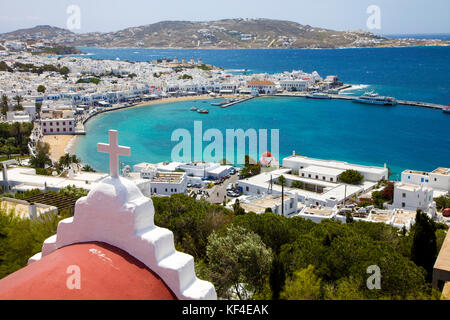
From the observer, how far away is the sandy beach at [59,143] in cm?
4097

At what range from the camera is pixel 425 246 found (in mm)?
11055

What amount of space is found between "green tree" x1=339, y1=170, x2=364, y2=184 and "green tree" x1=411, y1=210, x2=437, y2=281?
18.7m

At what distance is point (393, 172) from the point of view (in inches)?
1412

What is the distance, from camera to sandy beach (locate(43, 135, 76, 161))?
40969 millimetres

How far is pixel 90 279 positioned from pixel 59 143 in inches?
1669

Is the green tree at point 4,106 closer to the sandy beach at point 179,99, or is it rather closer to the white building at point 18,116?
the white building at point 18,116

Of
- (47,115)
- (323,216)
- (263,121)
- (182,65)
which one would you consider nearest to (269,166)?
(323,216)

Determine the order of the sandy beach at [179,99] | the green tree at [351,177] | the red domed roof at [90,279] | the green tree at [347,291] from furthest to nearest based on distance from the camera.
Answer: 1. the sandy beach at [179,99]
2. the green tree at [351,177]
3. the green tree at [347,291]
4. the red domed roof at [90,279]

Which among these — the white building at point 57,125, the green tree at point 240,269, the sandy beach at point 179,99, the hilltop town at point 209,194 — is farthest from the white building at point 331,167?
the sandy beach at point 179,99

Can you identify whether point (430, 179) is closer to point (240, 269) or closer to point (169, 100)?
point (240, 269)

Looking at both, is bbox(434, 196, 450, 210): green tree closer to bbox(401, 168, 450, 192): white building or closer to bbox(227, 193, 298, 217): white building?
bbox(401, 168, 450, 192): white building

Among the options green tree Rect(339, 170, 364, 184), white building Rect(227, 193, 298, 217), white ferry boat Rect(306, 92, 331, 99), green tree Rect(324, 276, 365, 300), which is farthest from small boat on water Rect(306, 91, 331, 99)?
green tree Rect(324, 276, 365, 300)

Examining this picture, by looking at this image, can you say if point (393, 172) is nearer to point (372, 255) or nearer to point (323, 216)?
point (323, 216)

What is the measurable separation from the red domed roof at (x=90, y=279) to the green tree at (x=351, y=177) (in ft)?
83.3
